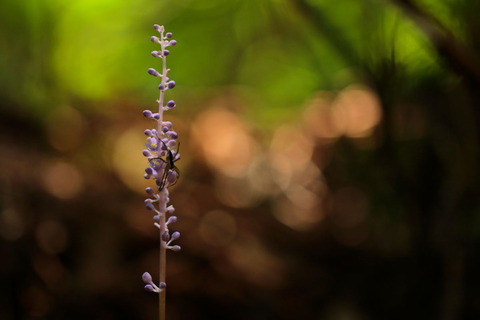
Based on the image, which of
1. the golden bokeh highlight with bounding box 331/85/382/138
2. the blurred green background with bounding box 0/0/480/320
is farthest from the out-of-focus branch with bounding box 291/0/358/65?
the golden bokeh highlight with bounding box 331/85/382/138

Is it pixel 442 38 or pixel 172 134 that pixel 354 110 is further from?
pixel 172 134

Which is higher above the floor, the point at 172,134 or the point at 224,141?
the point at 172,134

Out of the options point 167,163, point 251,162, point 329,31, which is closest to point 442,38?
point 329,31

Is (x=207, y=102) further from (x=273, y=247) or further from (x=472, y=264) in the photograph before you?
(x=472, y=264)

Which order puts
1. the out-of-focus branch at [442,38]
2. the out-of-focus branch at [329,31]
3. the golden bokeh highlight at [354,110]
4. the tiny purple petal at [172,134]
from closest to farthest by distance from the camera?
the tiny purple petal at [172,134] → the out-of-focus branch at [442,38] → the out-of-focus branch at [329,31] → the golden bokeh highlight at [354,110]

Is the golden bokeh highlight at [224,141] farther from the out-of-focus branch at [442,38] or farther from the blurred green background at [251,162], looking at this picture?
the out-of-focus branch at [442,38]

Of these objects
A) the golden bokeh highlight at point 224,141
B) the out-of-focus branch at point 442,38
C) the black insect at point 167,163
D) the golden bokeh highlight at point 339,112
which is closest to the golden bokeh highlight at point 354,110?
the golden bokeh highlight at point 339,112

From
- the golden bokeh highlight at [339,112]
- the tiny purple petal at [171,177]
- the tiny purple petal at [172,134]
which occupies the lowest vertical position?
the golden bokeh highlight at [339,112]

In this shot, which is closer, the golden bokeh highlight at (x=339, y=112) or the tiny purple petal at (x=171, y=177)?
the tiny purple petal at (x=171, y=177)

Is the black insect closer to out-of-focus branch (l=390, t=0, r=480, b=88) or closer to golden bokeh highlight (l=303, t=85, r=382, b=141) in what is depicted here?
out-of-focus branch (l=390, t=0, r=480, b=88)
